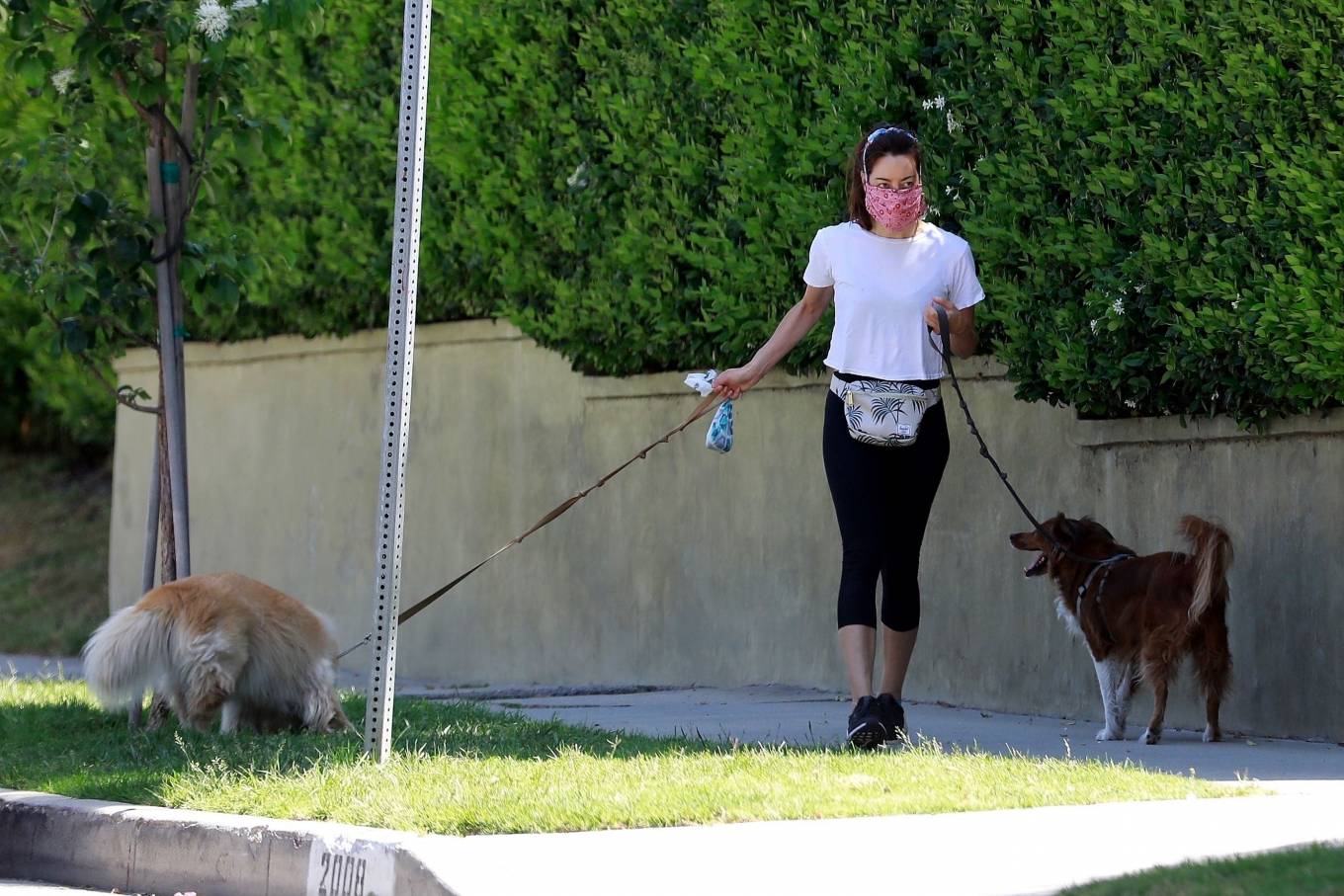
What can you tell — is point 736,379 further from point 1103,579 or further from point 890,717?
point 1103,579

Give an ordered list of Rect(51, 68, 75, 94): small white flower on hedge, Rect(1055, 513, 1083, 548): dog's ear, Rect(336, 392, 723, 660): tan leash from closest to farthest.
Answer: Rect(336, 392, 723, 660): tan leash → Rect(1055, 513, 1083, 548): dog's ear → Rect(51, 68, 75, 94): small white flower on hedge

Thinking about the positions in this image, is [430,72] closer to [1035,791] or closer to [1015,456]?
[1015,456]

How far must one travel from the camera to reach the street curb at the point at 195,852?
475cm

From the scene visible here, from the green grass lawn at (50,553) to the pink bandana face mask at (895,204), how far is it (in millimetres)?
9296

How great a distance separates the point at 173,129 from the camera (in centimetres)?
805

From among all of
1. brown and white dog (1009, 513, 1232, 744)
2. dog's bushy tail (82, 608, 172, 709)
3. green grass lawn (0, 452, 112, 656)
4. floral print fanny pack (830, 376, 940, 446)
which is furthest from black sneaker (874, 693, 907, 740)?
green grass lawn (0, 452, 112, 656)

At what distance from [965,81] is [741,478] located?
2.64 m

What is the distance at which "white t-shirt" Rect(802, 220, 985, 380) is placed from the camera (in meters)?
6.51

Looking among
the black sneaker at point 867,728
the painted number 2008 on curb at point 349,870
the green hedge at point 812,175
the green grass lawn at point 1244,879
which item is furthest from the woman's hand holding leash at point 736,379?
the green grass lawn at point 1244,879

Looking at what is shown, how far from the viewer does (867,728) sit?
6328 millimetres

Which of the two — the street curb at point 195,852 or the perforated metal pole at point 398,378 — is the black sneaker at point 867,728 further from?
the street curb at point 195,852

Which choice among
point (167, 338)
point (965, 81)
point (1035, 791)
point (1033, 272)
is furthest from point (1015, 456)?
point (167, 338)

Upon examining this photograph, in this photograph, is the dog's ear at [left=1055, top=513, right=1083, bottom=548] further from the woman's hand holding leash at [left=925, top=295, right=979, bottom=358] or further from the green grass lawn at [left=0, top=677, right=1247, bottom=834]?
the green grass lawn at [left=0, top=677, right=1247, bottom=834]

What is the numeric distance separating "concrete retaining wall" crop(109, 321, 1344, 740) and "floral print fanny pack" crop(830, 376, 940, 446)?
1.53 meters
